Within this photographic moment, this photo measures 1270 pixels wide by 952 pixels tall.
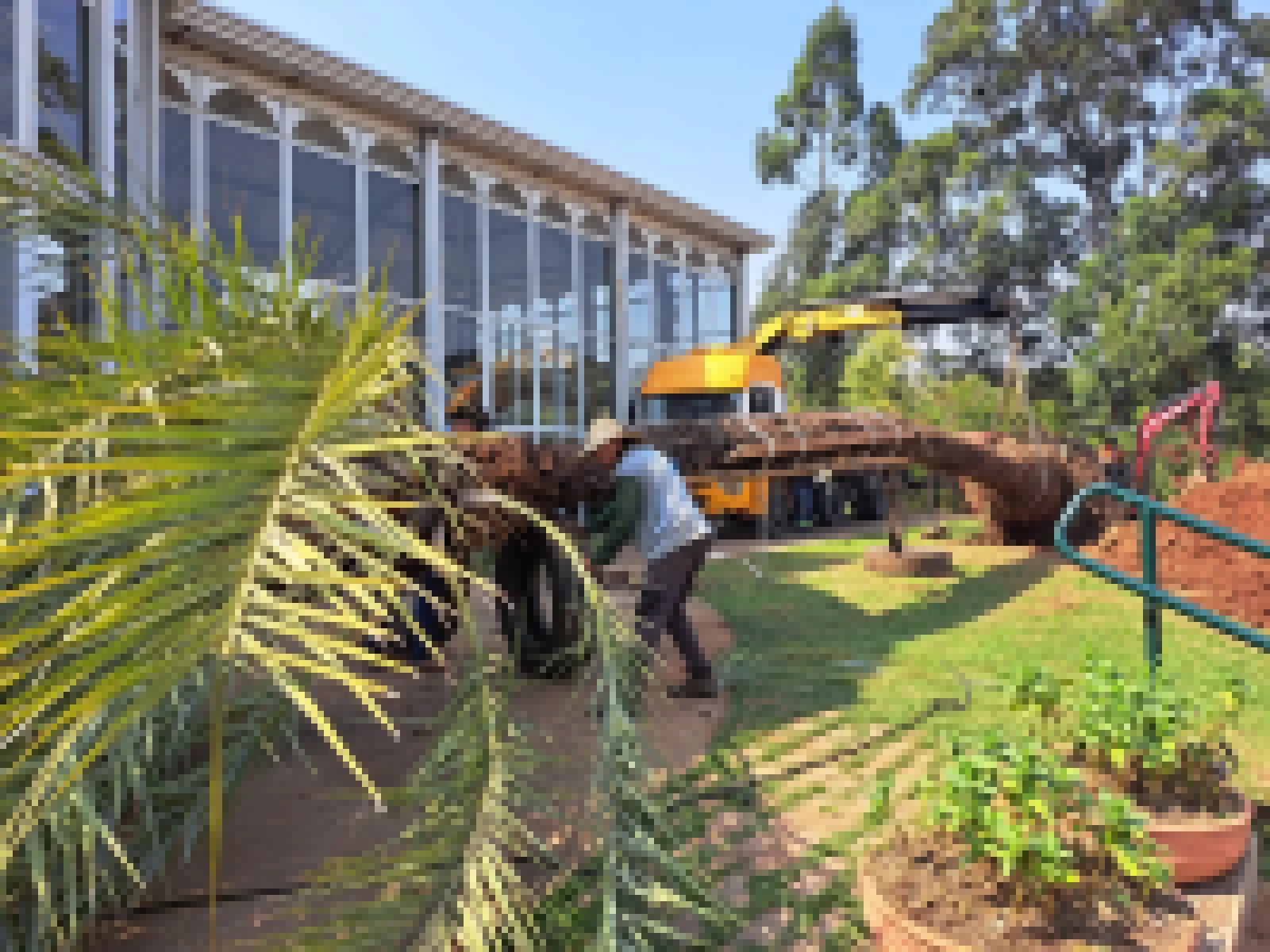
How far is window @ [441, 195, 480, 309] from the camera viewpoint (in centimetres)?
1193

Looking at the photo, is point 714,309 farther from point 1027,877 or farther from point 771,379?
point 1027,877

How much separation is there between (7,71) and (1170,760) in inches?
254

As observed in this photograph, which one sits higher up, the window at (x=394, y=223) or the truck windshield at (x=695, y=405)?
the window at (x=394, y=223)

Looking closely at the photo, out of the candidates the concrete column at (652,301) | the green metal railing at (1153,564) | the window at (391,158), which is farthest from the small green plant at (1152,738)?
the concrete column at (652,301)

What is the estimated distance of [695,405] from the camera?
13562 millimetres

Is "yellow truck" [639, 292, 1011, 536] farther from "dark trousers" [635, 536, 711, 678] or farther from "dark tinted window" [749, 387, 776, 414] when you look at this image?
"dark trousers" [635, 536, 711, 678]

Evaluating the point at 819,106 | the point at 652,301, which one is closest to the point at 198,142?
the point at 652,301

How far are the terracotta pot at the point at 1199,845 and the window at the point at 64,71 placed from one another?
244 inches

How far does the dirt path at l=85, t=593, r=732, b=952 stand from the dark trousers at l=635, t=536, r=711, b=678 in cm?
62

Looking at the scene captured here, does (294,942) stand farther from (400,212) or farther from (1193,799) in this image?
(400,212)

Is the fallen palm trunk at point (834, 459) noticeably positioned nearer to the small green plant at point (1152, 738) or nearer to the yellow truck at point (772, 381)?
the small green plant at point (1152, 738)

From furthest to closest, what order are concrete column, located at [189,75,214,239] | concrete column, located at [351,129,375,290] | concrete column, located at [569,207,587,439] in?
1. concrete column, located at [569,207,587,439]
2. concrete column, located at [351,129,375,290]
3. concrete column, located at [189,75,214,239]

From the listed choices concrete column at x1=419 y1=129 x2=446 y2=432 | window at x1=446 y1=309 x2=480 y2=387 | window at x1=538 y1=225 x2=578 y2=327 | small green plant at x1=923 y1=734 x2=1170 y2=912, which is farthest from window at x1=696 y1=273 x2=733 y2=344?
small green plant at x1=923 y1=734 x2=1170 y2=912

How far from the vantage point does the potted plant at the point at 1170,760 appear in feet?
7.45
